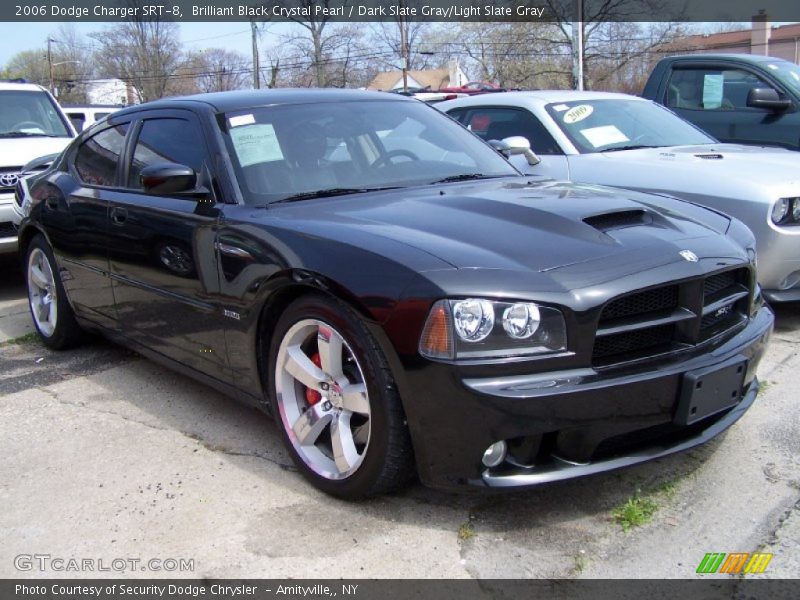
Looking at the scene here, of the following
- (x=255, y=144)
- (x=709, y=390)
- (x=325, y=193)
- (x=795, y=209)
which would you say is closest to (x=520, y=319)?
(x=709, y=390)

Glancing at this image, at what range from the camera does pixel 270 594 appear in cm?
248

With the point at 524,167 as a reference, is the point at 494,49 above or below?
above

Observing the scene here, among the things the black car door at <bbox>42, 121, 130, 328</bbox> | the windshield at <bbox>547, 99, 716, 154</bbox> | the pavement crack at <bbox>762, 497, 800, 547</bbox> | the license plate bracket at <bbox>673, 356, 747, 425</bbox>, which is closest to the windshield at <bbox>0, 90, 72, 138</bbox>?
the black car door at <bbox>42, 121, 130, 328</bbox>

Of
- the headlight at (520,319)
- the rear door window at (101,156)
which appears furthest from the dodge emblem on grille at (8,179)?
the headlight at (520,319)

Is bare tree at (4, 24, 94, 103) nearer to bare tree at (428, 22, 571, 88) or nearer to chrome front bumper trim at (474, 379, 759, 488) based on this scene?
bare tree at (428, 22, 571, 88)

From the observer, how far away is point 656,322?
8.79ft

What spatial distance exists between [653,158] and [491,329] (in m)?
3.45

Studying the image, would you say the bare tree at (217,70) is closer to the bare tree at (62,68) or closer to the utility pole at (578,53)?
the bare tree at (62,68)

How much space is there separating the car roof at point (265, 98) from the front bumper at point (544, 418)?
1.87m

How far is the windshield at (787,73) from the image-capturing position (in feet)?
22.8

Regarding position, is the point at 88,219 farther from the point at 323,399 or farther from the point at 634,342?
the point at 634,342

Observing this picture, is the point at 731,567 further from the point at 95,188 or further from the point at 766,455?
the point at 95,188

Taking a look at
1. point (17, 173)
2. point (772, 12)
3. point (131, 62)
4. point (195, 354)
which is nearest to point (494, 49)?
point (772, 12)

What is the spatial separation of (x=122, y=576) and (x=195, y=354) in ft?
4.15
